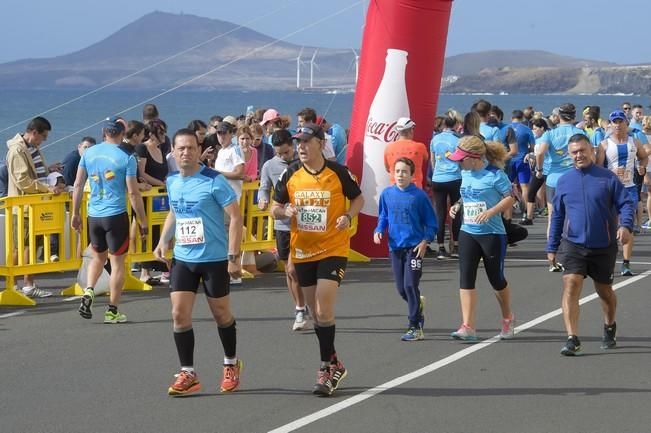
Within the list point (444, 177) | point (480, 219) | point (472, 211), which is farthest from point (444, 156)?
point (480, 219)

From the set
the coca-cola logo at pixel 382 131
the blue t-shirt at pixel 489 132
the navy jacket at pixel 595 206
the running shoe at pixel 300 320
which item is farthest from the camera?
the blue t-shirt at pixel 489 132

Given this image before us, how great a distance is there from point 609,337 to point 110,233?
4692 millimetres

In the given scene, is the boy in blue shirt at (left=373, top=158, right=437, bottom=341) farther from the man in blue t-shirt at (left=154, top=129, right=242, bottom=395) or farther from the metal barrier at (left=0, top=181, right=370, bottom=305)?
the metal barrier at (left=0, top=181, right=370, bottom=305)

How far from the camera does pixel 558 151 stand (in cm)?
1683

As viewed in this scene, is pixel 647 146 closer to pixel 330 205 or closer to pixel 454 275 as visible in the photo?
pixel 454 275

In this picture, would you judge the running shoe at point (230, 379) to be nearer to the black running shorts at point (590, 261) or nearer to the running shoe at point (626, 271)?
the black running shorts at point (590, 261)

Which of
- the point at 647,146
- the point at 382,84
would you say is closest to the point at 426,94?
the point at 382,84

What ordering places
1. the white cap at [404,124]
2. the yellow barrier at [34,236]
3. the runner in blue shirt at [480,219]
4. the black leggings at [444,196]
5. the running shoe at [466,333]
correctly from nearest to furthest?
the runner in blue shirt at [480,219] < the running shoe at [466,333] < the yellow barrier at [34,236] < the white cap at [404,124] < the black leggings at [444,196]

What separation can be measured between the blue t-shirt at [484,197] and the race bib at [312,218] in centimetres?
210

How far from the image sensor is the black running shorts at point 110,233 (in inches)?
469

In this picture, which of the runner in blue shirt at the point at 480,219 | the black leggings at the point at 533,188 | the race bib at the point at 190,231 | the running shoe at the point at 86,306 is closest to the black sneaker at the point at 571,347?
the runner in blue shirt at the point at 480,219

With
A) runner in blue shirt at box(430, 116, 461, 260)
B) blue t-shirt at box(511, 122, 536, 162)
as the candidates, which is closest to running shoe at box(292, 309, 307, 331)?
runner in blue shirt at box(430, 116, 461, 260)

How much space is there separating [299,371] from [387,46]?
768 cm

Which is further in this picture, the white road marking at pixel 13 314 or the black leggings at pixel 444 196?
the black leggings at pixel 444 196
